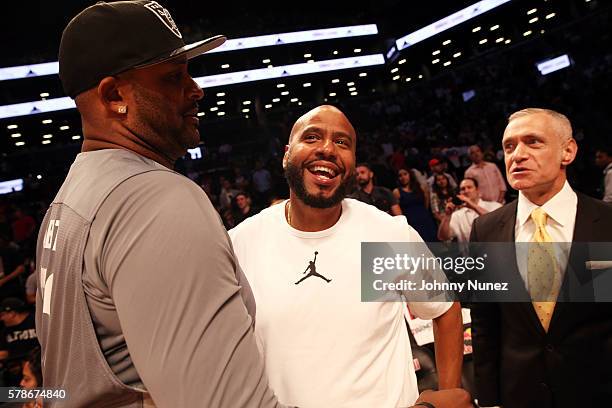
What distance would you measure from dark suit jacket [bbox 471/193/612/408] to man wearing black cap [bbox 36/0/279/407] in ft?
5.12

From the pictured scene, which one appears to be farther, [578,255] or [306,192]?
[578,255]

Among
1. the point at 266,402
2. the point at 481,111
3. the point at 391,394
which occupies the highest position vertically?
the point at 481,111

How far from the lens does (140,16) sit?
843 mm

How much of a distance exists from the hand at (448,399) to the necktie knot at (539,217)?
126 centimetres

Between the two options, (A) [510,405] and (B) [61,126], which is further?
(B) [61,126]

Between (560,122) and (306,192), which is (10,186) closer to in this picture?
(306,192)

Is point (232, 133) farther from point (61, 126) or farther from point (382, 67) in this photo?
point (382, 67)

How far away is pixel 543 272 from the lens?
2.04 m

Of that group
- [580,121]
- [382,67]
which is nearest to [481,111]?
[580,121]

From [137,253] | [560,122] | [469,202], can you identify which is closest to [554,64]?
[469,202]

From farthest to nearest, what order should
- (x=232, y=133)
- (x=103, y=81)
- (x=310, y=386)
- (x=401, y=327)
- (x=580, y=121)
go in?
1. (x=232, y=133)
2. (x=580, y=121)
3. (x=401, y=327)
4. (x=310, y=386)
5. (x=103, y=81)

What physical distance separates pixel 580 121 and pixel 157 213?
11711 millimetres

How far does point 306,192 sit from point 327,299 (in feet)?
1.33

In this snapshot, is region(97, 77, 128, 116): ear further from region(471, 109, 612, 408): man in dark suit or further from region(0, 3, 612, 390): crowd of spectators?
region(0, 3, 612, 390): crowd of spectators
